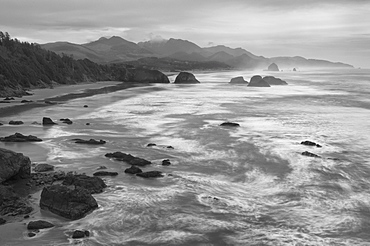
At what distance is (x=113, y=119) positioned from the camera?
33000mm

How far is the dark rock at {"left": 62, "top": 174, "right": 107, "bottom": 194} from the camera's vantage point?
45.8 ft

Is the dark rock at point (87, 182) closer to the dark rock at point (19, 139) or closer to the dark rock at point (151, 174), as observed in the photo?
the dark rock at point (151, 174)

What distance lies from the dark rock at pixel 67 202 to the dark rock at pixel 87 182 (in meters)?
1.65

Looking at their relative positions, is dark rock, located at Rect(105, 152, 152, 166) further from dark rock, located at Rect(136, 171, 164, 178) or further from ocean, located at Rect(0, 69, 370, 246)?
dark rock, located at Rect(136, 171, 164, 178)

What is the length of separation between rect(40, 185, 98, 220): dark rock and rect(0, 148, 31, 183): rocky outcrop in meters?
2.78

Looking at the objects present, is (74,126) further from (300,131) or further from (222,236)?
(222,236)

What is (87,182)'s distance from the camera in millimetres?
14203

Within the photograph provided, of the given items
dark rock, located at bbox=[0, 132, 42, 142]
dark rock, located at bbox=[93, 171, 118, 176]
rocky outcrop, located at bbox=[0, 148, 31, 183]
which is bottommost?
dark rock, located at bbox=[93, 171, 118, 176]

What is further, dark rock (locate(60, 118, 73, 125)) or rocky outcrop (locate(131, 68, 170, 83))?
rocky outcrop (locate(131, 68, 170, 83))

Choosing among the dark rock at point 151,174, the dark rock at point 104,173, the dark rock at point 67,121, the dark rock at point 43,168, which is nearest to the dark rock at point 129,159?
the dark rock at point 151,174

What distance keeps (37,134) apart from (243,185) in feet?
49.5

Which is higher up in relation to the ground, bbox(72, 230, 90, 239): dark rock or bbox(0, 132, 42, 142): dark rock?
bbox(0, 132, 42, 142): dark rock

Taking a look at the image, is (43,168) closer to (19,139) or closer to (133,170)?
(133,170)

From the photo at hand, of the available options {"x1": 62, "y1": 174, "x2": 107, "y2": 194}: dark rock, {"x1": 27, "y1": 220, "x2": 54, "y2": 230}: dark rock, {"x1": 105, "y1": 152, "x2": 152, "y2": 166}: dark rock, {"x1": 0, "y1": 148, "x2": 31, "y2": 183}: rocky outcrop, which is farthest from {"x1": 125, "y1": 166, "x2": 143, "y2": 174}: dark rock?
{"x1": 27, "y1": 220, "x2": 54, "y2": 230}: dark rock
